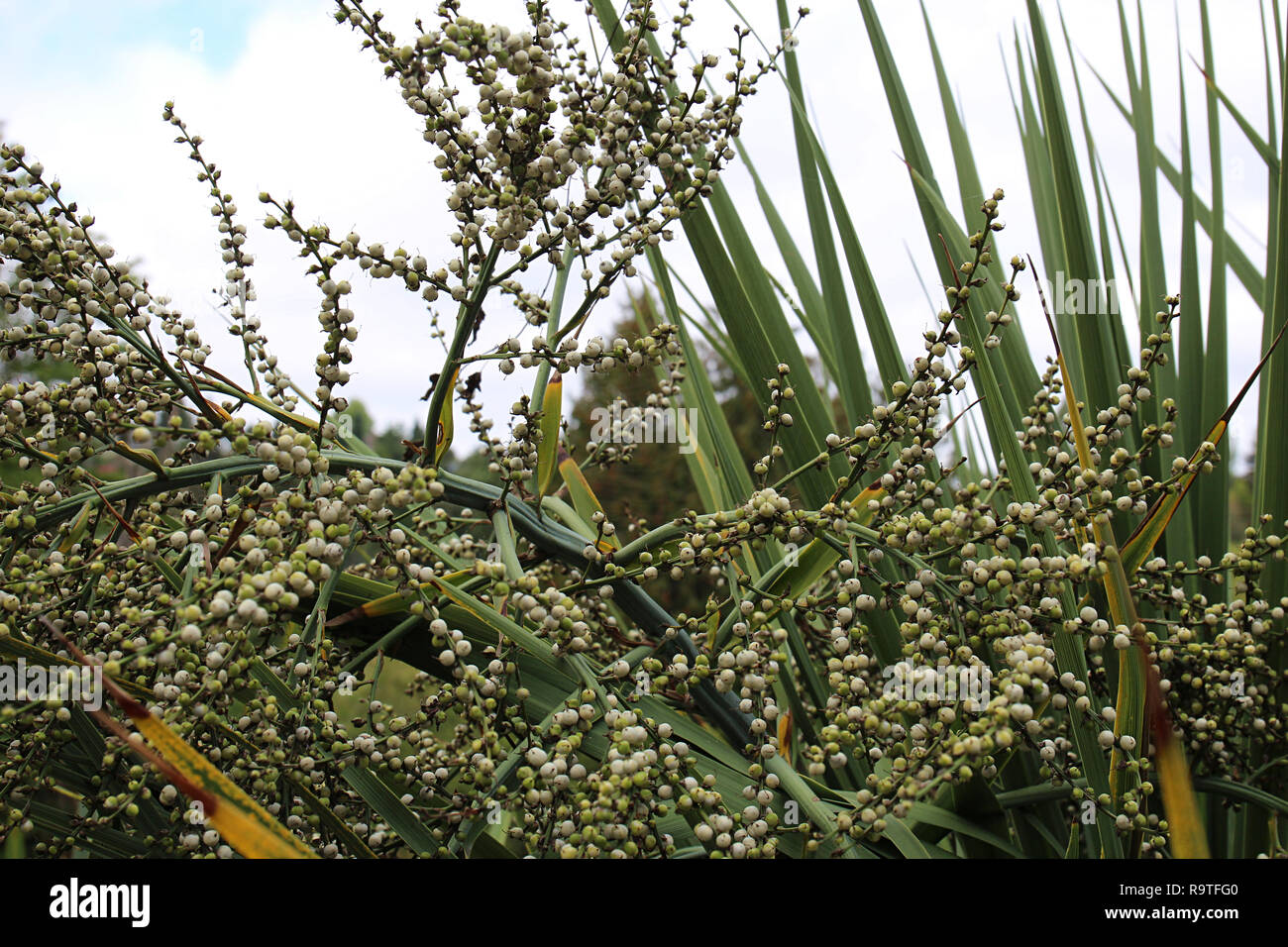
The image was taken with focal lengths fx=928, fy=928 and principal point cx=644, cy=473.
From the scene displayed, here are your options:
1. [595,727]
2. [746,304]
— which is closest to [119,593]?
[595,727]

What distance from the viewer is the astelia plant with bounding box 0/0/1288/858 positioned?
41.3 inches

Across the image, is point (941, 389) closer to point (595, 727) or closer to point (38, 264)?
point (595, 727)

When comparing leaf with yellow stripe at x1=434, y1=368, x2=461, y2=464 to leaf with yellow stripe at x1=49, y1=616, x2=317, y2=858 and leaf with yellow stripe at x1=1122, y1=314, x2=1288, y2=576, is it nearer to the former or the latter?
leaf with yellow stripe at x1=49, y1=616, x2=317, y2=858

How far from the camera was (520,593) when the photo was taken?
3.60ft
